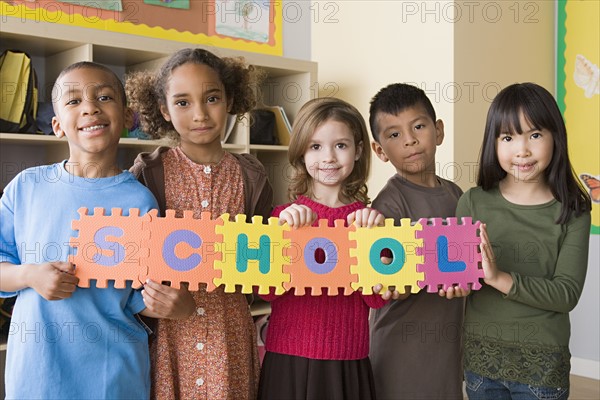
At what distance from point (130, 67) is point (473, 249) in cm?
205

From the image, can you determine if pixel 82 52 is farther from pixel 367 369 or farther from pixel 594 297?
pixel 594 297

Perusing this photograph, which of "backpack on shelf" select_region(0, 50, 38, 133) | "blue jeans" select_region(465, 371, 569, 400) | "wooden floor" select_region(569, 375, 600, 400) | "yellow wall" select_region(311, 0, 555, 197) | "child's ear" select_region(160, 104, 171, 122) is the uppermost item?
"yellow wall" select_region(311, 0, 555, 197)

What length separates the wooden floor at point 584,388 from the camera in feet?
9.66

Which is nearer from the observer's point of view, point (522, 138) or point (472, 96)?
point (522, 138)

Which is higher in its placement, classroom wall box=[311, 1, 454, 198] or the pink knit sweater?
classroom wall box=[311, 1, 454, 198]

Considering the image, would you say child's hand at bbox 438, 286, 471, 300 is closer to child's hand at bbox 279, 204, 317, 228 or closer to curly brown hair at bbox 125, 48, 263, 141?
child's hand at bbox 279, 204, 317, 228

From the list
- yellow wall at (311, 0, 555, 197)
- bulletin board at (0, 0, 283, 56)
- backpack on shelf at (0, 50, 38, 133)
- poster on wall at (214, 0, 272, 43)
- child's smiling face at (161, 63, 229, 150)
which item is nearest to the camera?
child's smiling face at (161, 63, 229, 150)

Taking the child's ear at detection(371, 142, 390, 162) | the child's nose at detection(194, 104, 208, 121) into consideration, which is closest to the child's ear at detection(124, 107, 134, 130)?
the child's nose at detection(194, 104, 208, 121)

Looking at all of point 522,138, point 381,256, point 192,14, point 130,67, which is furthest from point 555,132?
point 192,14

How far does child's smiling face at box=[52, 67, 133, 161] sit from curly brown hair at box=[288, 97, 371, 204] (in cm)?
39

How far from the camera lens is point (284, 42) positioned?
3.67 metres

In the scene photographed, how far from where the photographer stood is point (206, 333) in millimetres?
1416

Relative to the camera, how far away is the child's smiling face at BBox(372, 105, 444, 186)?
1646mm

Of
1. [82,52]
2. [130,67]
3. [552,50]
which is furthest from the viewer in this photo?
[552,50]
